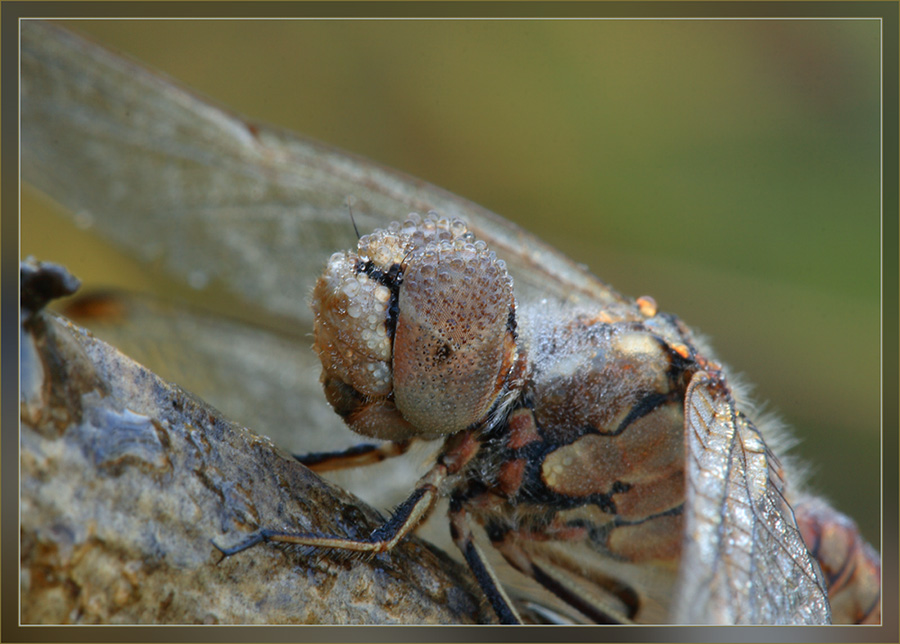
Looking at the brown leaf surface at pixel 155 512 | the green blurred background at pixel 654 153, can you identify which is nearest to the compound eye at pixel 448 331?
the brown leaf surface at pixel 155 512

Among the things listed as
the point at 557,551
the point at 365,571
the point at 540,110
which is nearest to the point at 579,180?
the point at 540,110

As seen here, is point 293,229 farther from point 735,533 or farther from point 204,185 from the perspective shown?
point 735,533

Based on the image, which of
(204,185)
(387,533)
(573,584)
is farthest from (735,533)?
(204,185)

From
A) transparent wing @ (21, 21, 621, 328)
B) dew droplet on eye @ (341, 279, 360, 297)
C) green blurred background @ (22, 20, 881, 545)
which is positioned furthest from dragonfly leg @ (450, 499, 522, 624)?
green blurred background @ (22, 20, 881, 545)

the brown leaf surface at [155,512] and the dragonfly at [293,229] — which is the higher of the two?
the dragonfly at [293,229]

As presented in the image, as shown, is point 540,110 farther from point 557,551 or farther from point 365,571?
point 365,571

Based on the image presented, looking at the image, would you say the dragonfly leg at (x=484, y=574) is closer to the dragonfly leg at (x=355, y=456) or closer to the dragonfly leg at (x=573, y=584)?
the dragonfly leg at (x=573, y=584)

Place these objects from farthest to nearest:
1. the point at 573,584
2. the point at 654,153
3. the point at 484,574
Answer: the point at 654,153 < the point at 573,584 < the point at 484,574
